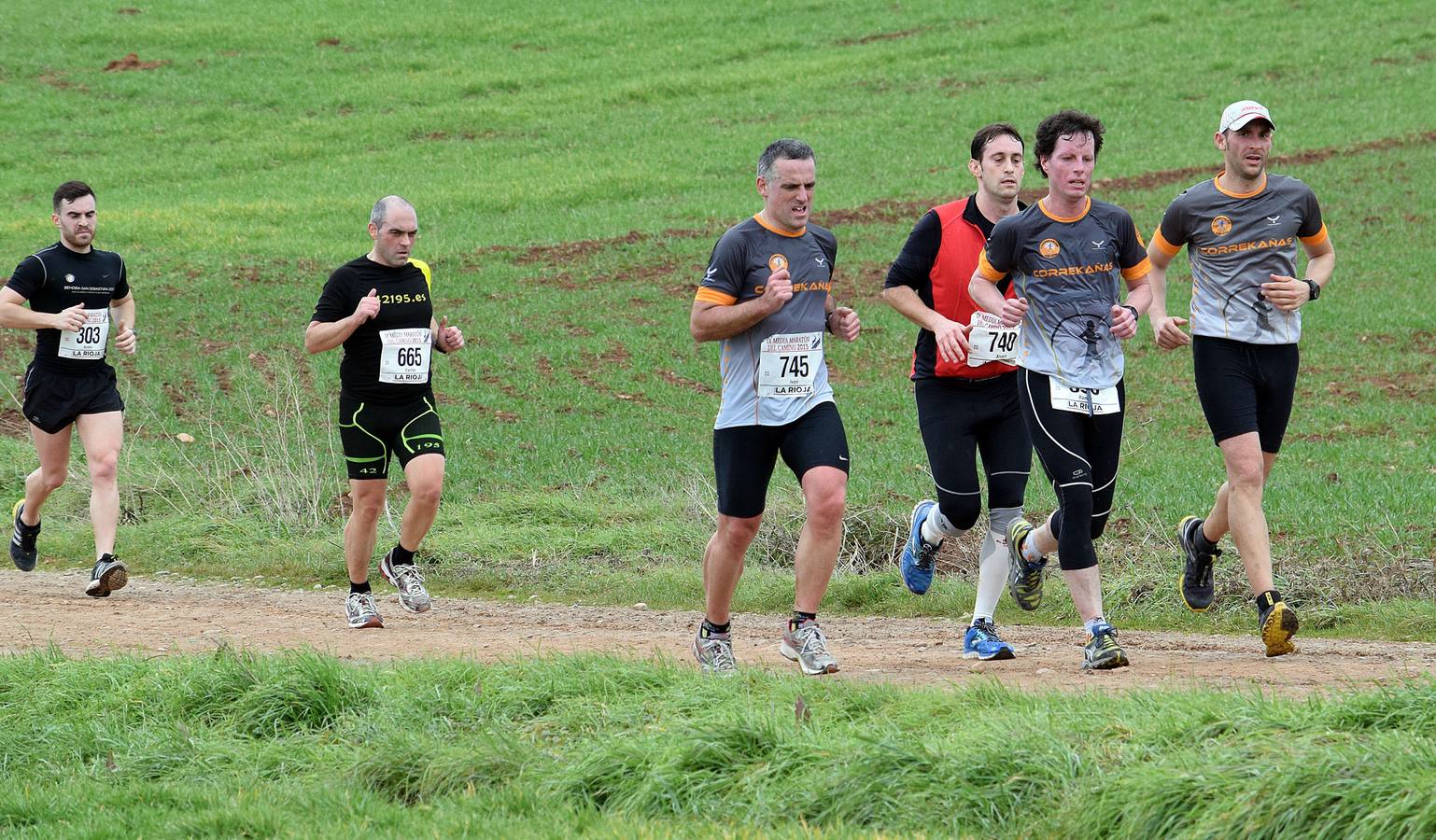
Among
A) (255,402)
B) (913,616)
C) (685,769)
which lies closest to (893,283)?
(913,616)

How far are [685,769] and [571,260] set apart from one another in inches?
742

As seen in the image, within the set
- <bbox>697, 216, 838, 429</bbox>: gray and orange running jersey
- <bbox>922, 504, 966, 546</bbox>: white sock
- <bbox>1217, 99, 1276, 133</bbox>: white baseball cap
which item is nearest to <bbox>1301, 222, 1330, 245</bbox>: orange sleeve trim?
<bbox>1217, 99, 1276, 133</bbox>: white baseball cap

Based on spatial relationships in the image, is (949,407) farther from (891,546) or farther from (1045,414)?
(891,546)

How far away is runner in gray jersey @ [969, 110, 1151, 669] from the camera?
7.11 metres

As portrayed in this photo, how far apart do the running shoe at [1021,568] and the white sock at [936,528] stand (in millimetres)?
380

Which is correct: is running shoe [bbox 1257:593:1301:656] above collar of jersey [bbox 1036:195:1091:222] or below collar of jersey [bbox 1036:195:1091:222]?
below

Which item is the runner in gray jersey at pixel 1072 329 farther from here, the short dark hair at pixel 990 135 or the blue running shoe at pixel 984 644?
the blue running shoe at pixel 984 644

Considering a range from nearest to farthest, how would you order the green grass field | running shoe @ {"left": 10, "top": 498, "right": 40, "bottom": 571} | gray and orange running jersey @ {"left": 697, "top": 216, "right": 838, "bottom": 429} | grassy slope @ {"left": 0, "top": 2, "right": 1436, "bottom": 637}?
the green grass field < gray and orange running jersey @ {"left": 697, "top": 216, "right": 838, "bottom": 429} < running shoe @ {"left": 10, "top": 498, "right": 40, "bottom": 571} < grassy slope @ {"left": 0, "top": 2, "right": 1436, "bottom": 637}

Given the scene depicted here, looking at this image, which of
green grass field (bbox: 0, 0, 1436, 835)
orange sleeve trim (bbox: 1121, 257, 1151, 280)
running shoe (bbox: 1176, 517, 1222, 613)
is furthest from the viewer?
running shoe (bbox: 1176, 517, 1222, 613)

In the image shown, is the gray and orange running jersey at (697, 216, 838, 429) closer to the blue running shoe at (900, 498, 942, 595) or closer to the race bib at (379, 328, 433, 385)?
the blue running shoe at (900, 498, 942, 595)

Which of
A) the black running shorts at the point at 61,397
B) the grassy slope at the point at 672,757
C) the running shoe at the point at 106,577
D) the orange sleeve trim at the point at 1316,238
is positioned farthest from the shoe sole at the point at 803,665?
the black running shorts at the point at 61,397

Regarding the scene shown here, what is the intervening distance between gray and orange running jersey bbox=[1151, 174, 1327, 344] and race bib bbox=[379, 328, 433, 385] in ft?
13.9

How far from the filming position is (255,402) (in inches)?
668

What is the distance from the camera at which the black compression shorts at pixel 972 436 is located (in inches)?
307
